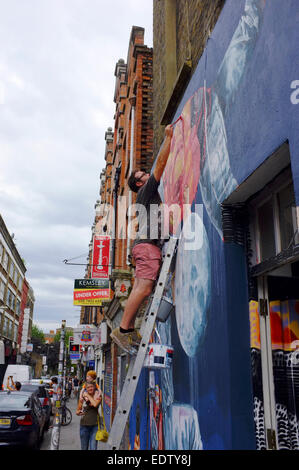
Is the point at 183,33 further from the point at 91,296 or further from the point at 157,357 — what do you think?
the point at 91,296

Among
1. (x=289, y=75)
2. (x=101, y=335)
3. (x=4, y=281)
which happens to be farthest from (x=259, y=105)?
(x=4, y=281)

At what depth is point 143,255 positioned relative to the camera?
5.20 meters

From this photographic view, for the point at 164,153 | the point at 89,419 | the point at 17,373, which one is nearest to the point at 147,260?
the point at 164,153

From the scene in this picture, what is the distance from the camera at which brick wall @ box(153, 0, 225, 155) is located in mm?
4957

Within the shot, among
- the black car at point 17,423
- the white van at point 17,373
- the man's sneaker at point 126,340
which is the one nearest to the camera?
the man's sneaker at point 126,340

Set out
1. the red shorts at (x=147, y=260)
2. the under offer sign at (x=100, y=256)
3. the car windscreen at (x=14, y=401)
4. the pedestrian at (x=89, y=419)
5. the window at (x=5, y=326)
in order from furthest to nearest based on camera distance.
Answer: the window at (x=5, y=326) < the under offer sign at (x=100, y=256) < the car windscreen at (x=14, y=401) < the pedestrian at (x=89, y=419) < the red shorts at (x=147, y=260)

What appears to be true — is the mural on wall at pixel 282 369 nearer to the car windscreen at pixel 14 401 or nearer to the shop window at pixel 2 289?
the car windscreen at pixel 14 401

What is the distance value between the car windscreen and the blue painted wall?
5.83 m

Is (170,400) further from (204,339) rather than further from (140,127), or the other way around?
(140,127)

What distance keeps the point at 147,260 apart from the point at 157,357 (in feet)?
3.80

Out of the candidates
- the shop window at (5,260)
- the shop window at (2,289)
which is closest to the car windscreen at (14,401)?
the shop window at (2,289)

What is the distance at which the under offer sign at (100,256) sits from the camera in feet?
55.3

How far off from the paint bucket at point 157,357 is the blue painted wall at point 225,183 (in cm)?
18

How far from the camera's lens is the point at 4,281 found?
1563 inches
